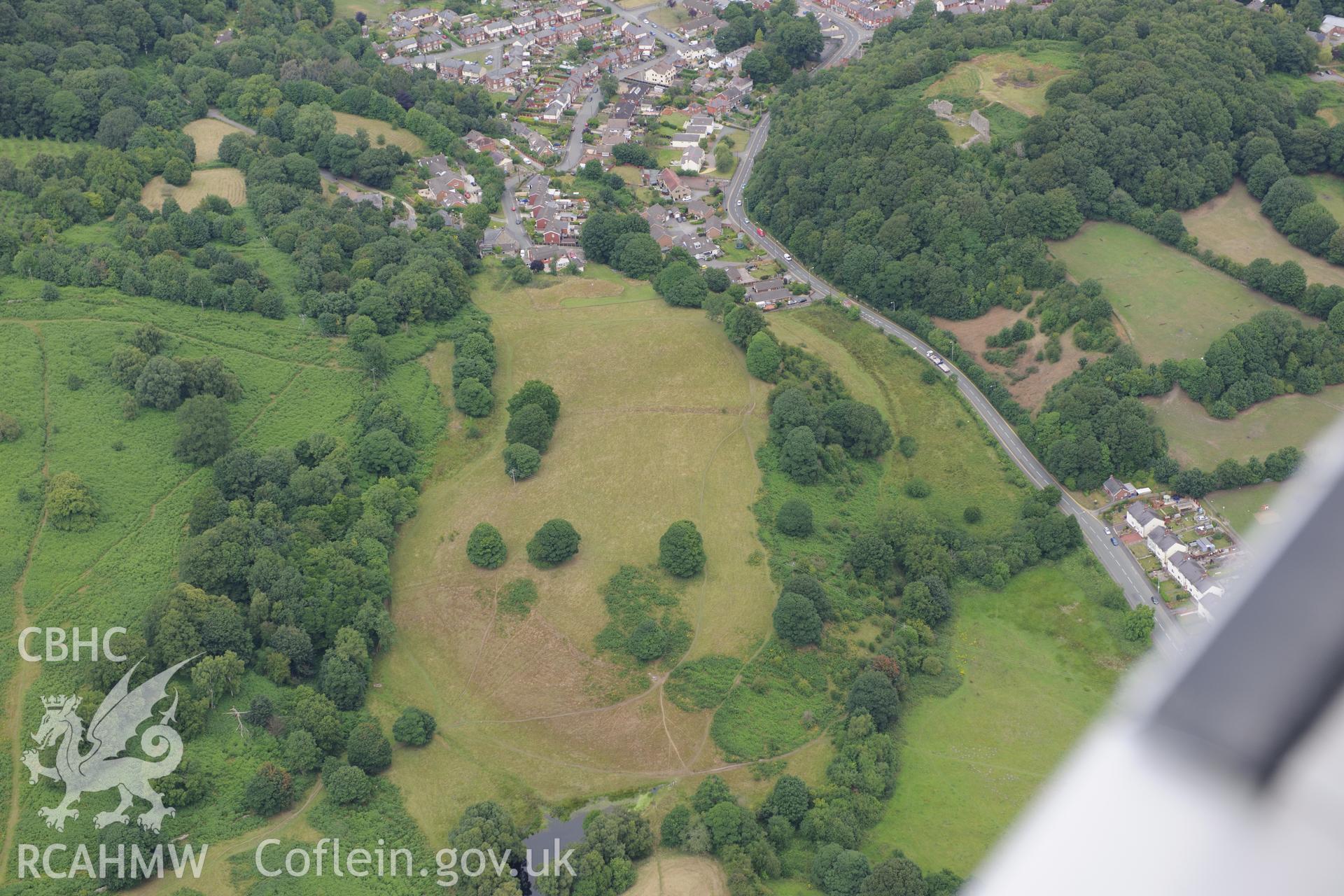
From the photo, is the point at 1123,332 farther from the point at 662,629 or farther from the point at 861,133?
the point at 662,629

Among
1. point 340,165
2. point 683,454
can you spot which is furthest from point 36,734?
point 340,165

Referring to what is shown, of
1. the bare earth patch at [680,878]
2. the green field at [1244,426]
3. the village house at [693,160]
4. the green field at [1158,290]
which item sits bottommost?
the bare earth patch at [680,878]

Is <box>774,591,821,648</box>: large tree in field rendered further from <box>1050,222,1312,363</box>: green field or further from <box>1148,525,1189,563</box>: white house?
<box>1050,222,1312,363</box>: green field

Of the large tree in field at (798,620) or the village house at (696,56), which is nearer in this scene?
the large tree in field at (798,620)

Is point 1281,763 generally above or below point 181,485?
above

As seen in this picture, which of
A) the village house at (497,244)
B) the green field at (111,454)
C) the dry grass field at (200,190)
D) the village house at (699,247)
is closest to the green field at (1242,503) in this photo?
the village house at (699,247)

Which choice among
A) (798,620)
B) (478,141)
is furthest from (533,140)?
(798,620)

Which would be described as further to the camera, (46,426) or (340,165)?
(340,165)

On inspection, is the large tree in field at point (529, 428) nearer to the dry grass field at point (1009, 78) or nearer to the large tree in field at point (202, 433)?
the large tree in field at point (202, 433)

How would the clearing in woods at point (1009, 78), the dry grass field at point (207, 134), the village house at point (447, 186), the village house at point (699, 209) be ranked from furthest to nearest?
the village house at point (699, 209)
the clearing in woods at point (1009, 78)
the village house at point (447, 186)
the dry grass field at point (207, 134)
